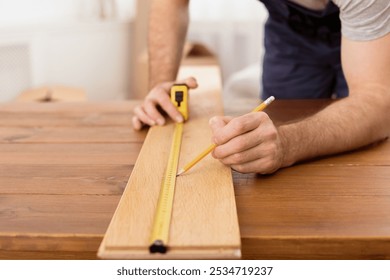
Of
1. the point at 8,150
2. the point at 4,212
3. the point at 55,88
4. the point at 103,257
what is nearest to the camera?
the point at 103,257

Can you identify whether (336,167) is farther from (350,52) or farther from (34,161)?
(34,161)

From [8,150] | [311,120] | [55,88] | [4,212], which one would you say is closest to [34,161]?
[8,150]

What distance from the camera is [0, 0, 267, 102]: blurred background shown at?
3566 mm

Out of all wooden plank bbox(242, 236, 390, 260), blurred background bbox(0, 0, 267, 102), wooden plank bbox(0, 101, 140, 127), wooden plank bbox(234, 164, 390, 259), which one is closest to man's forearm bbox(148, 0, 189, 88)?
wooden plank bbox(0, 101, 140, 127)

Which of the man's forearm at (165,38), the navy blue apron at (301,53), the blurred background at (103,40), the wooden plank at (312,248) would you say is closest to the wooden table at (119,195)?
the wooden plank at (312,248)

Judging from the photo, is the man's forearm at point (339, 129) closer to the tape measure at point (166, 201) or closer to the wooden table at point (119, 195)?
the wooden table at point (119, 195)

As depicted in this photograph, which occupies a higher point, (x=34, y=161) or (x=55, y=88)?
(x=34, y=161)

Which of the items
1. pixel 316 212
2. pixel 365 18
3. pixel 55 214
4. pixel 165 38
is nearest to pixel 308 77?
pixel 165 38

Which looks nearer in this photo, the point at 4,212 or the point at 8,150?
the point at 4,212

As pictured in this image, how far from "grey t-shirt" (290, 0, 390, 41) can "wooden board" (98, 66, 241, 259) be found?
0.44 m

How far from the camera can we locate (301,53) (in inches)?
83.2

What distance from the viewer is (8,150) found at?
1274mm

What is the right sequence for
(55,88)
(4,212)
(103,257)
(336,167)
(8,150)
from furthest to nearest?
(55,88) → (8,150) → (336,167) → (4,212) → (103,257)
